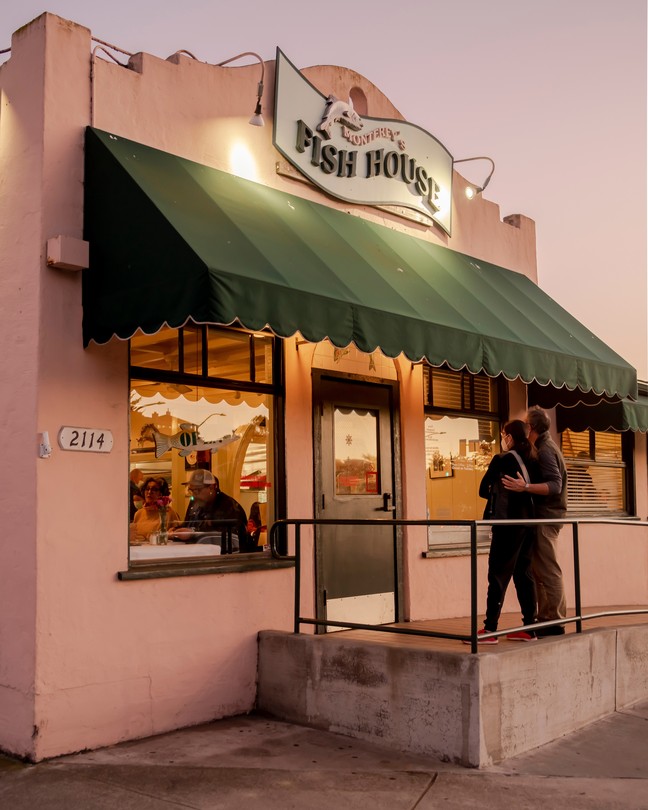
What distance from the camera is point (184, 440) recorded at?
7.22m

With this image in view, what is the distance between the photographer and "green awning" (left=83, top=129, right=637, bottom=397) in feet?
19.2

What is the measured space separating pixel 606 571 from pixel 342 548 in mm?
5274

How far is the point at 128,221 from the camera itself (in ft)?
20.2

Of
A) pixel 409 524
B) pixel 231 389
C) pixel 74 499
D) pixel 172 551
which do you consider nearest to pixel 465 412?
pixel 231 389

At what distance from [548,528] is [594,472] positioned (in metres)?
5.29

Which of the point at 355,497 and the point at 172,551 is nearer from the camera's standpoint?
the point at 172,551

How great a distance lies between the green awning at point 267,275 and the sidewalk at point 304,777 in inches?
108

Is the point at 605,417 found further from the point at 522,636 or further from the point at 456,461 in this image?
the point at 522,636

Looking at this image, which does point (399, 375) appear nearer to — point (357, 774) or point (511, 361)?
point (511, 361)

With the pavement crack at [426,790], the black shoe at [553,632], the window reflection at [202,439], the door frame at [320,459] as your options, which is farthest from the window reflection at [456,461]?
the pavement crack at [426,790]

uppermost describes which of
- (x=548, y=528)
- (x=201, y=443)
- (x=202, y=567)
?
(x=201, y=443)

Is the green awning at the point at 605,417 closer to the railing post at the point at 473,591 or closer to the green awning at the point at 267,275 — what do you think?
the green awning at the point at 267,275

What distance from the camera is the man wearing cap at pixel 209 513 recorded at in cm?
723

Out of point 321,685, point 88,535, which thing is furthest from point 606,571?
point 88,535
